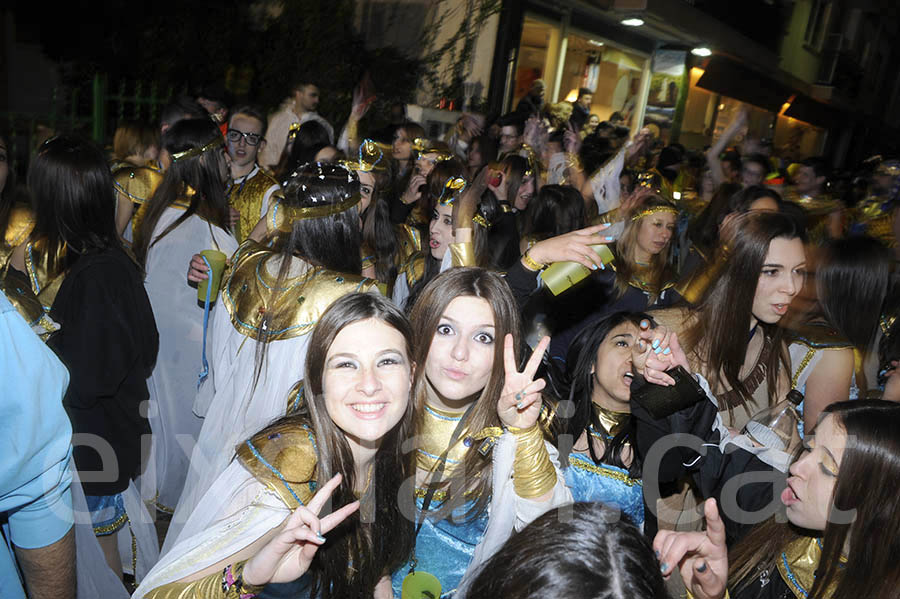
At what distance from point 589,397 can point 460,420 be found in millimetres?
559

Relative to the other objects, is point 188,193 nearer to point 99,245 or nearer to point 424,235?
point 99,245

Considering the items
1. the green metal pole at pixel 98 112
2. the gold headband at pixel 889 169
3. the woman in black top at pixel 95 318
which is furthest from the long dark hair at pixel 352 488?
the green metal pole at pixel 98 112

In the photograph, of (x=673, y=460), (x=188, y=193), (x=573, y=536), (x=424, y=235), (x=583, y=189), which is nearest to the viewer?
(x=573, y=536)

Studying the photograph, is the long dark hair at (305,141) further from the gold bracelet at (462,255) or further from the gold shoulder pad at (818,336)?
the gold shoulder pad at (818,336)

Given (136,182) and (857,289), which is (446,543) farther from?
(136,182)

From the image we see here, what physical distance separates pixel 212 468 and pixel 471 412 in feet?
3.85

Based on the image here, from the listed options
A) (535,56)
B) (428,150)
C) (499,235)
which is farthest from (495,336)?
(535,56)

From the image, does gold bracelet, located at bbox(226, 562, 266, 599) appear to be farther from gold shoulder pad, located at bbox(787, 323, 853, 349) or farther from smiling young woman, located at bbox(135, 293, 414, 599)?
gold shoulder pad, located at bbox(787, 323, 853, 349)

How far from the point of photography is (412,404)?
2113 mm

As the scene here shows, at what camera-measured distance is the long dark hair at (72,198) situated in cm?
241

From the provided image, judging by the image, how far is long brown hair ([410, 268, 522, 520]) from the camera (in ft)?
6.73

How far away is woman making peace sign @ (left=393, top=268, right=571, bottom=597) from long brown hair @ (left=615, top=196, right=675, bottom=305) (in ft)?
7.38

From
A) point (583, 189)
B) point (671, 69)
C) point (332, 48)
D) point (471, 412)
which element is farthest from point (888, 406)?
point (671, 69)

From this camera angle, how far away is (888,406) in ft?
5.29
